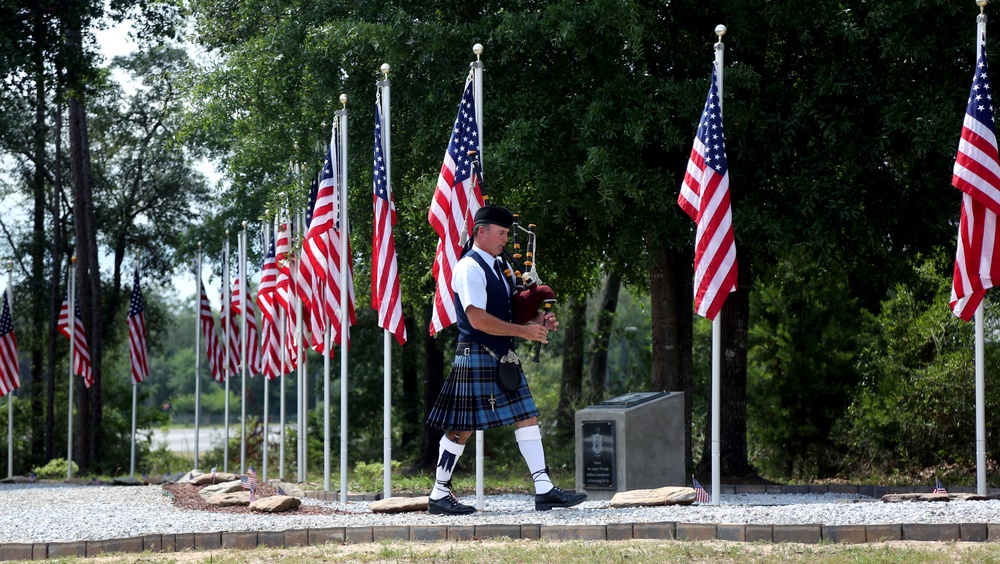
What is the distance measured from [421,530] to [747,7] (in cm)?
925

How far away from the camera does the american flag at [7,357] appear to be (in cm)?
2594

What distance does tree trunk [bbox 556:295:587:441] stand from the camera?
1089 inches

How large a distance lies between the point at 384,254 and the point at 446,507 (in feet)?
10.9

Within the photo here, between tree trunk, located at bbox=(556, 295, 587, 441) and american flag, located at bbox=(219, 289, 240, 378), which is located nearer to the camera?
american flag, located at bbox=(219, 289, 240, 378)

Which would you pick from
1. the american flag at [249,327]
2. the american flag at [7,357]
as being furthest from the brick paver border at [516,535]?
the american flag at [7,357]

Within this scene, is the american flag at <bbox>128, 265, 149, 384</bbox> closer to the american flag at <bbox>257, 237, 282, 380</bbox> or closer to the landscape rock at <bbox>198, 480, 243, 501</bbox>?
the american flag at <bbox>257, 237, 282, 380</bbox>

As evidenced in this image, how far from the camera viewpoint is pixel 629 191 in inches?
549

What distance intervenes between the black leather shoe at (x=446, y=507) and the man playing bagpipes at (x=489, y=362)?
41 centimetres

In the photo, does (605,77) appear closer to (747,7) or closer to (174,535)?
(747,7)

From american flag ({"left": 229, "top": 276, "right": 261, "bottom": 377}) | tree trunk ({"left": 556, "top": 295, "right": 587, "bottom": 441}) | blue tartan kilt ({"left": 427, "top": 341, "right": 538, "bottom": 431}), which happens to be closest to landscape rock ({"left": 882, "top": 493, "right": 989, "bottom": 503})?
blue tartan kilt ({"left": 427, "top": 341, "right": 538, "bottom": 431})

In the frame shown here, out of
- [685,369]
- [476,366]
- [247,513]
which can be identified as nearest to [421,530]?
[476,366]

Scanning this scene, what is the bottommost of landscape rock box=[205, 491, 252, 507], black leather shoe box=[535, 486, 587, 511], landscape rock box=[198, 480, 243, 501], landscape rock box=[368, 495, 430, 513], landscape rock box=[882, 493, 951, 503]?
landscape rock box=[198, 480, 243, 501]

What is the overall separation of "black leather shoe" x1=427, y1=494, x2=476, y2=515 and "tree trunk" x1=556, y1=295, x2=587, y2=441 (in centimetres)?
1770

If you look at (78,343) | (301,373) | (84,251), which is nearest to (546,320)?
(301,373)
